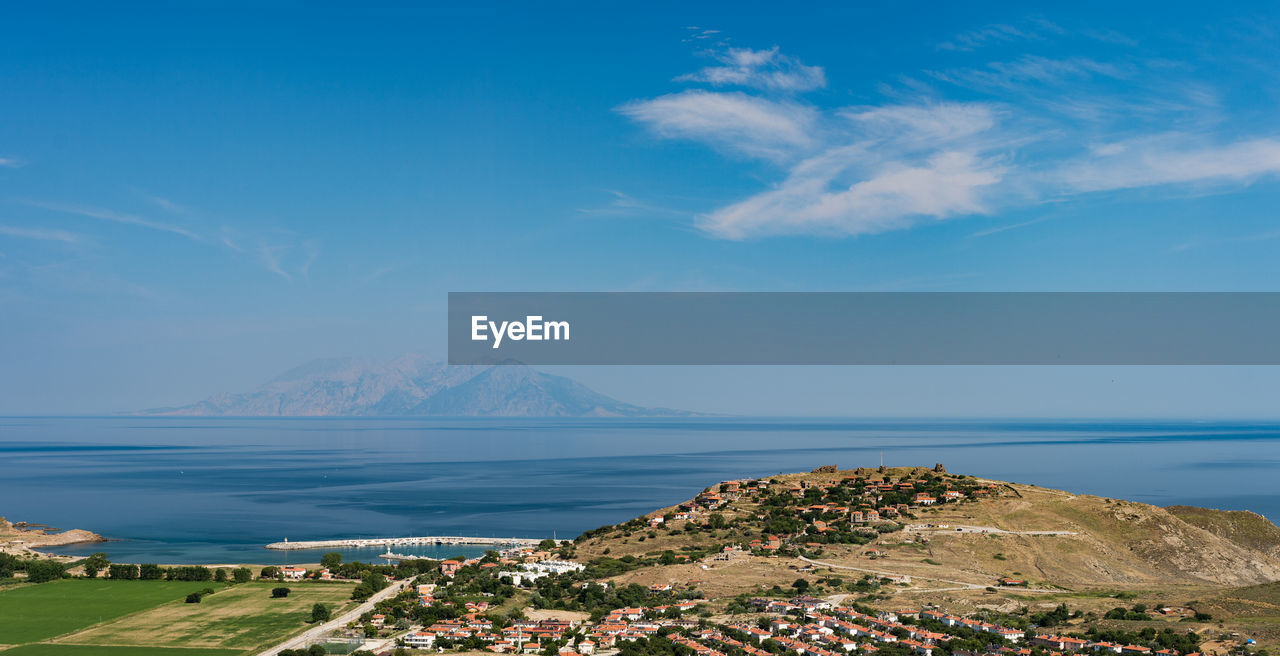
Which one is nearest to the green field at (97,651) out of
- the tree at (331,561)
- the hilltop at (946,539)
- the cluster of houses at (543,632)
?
the cluster of houses at (543,632)

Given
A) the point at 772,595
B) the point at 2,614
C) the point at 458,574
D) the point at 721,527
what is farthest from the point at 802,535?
the point at 2,614

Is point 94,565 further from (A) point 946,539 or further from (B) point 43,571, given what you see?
(A) point 946,539

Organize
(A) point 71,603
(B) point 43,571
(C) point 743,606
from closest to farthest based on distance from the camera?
(C) point 743,606
(A) point 71,603
(B) point 43,571

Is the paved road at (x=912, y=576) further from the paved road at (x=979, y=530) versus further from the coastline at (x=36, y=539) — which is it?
the coastline at (x=36, y=539)

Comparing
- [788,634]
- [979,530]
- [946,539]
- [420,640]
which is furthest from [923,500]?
[420,640]

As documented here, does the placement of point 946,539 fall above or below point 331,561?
above

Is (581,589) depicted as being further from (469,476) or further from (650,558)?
(469,476)
